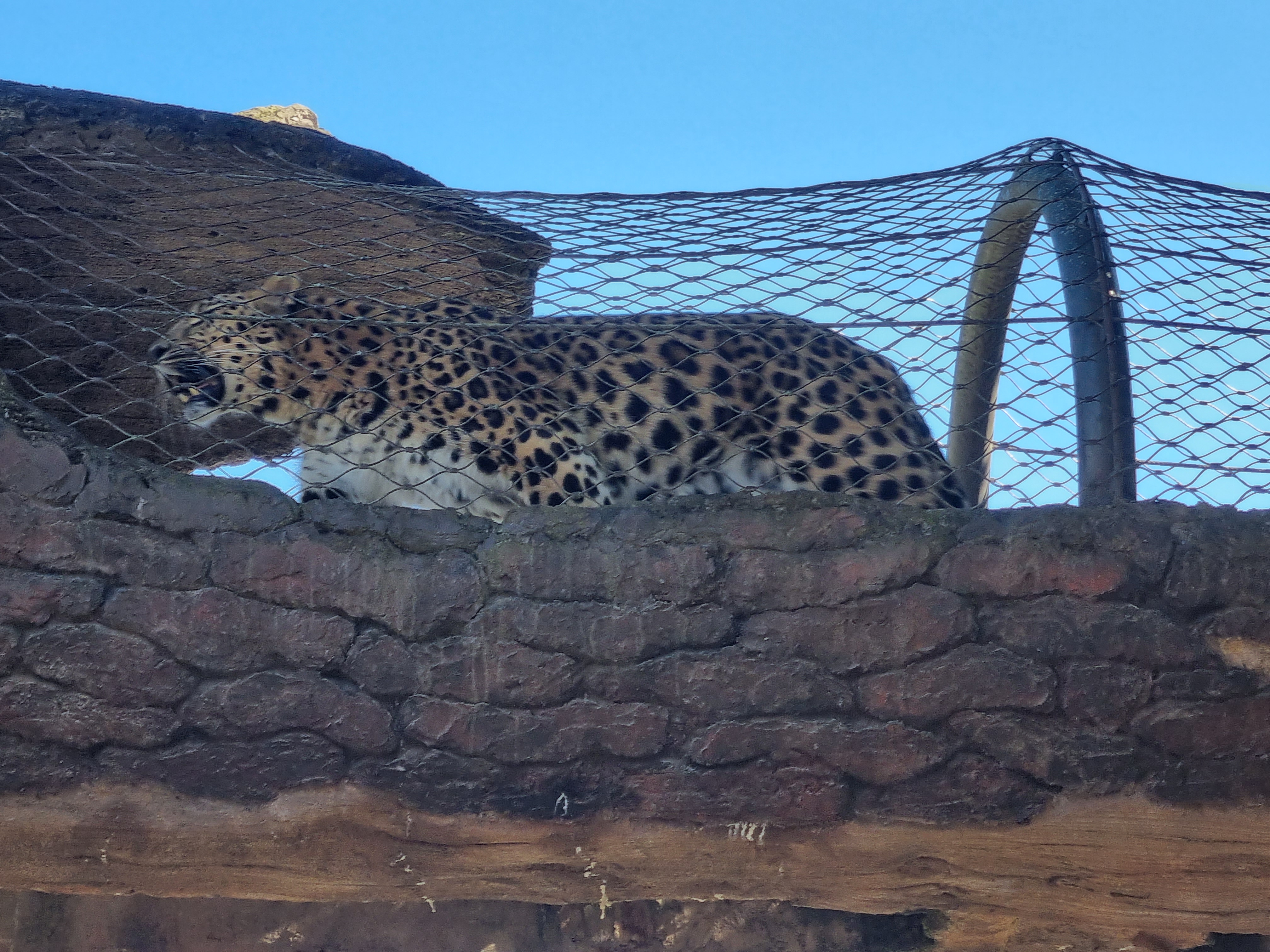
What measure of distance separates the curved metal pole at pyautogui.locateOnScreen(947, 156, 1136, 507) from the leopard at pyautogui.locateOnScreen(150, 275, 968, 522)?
49.1 inches

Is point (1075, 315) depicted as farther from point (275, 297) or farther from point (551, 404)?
point (275, 297)

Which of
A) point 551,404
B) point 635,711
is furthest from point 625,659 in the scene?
point 551,404

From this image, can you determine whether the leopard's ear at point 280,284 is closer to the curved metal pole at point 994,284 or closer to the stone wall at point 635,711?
the stone wall at point 635,711

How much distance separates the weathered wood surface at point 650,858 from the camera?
303cm

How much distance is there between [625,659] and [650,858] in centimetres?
47

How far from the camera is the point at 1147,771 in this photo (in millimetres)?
3045

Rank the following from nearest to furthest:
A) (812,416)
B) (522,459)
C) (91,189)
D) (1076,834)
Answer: (1076,834) → (91,189) → (522,459) → (812,416)

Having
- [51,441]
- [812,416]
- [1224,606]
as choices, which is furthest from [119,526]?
[812,416]

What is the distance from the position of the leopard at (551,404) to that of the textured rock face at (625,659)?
71.5 inches

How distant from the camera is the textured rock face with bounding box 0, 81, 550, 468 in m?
4.12

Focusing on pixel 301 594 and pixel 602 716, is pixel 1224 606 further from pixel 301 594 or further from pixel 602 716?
pixel 301 594

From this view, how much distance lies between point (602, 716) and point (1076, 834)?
1.13 meters

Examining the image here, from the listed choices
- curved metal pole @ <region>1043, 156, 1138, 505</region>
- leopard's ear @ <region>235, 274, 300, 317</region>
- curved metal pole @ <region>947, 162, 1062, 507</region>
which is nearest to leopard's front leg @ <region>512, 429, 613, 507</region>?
leopard's ear @ <region>235, 274, 300, 317</region>

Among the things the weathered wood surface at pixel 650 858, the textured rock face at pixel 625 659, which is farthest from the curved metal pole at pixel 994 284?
the weathered wood surface at pixel 650 858
